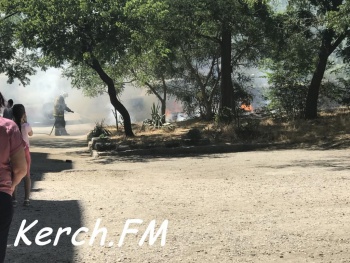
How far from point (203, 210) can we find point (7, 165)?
14.6 ft

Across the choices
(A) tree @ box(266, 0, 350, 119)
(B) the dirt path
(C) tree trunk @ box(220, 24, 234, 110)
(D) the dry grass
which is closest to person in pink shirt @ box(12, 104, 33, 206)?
(B) the dirt path

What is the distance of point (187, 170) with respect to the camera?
510 inches

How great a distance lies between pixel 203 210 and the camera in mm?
7480

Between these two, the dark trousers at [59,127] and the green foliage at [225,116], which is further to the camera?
the dark trousers at [59,127]

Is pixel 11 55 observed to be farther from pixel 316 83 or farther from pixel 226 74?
pixel 316 83

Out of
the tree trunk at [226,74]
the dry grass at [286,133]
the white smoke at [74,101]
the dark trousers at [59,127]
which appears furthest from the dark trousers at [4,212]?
the white smoke at [74,101]

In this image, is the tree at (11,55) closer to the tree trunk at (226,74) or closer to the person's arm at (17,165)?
the tree trunk at (226,74)

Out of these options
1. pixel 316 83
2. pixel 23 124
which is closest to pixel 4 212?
pixel 23 124

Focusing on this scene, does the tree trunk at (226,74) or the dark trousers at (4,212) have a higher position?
the tree trunk at (226,74)

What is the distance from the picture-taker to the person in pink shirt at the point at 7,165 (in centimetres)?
323

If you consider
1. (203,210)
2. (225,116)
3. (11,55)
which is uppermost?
(11,55)

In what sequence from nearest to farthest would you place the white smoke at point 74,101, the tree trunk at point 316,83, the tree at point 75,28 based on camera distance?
the tree at point 75,28
the tree trunk at point 316,83
the white smoke at point 74,101

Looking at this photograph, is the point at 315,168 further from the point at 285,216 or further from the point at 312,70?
the point at 312,70

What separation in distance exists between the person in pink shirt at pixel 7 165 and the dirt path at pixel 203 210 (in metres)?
2.00
